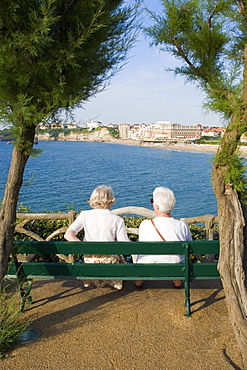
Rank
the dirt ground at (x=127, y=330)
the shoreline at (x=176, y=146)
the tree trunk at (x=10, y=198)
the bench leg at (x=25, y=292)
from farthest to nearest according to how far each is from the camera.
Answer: the shoreline at (x=176, y=146)
the bench leg at (x=25, y=292)
the tree trunk at (x=10, y=198)
the dirt ground at (x=127, y=330)

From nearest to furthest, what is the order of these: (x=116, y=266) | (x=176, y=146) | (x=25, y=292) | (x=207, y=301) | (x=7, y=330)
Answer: (x=7, y=330), (x=116, y=266), (x=25, y=292), (x=207, y=301), (x=176, y=146)

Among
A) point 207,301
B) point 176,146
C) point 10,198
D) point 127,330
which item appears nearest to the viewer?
point 127,330

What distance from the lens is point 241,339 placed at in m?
2.84

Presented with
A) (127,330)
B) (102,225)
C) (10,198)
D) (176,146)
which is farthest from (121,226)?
(176,146)

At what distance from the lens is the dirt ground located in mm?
2793

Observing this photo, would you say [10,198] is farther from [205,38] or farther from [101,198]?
[205,38]

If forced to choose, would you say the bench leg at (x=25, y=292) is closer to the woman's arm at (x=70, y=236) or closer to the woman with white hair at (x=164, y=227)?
the woman's arm at (x=70, y=236)

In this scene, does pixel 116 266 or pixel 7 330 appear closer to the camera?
pixel 7 330

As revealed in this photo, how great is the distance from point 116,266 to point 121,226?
50 cm

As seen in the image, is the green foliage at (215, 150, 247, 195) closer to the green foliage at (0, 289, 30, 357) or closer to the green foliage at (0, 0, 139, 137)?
the green foliage at (0, 0, 139, 137)

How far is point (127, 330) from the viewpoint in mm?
3248

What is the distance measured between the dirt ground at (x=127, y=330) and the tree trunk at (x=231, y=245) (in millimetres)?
407

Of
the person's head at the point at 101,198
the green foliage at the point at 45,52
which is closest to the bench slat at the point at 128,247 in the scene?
the person's head at the point at 101,198

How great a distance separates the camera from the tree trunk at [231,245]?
9.71 feet
